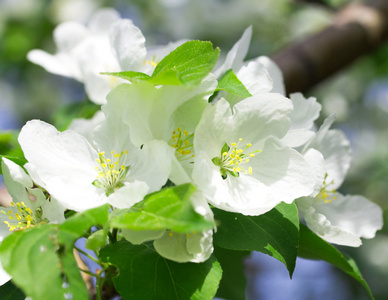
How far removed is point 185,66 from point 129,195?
28 cm

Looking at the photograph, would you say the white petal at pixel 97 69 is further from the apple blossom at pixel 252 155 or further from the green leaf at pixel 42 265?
the green leaf at pixel 42 265

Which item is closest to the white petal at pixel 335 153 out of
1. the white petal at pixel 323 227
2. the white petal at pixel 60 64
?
the white petal at pixel 323 227

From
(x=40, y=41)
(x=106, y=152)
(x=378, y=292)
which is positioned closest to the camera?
(x=106, y=152)

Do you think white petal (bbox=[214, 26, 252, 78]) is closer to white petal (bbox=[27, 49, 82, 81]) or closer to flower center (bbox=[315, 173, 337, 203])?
flower center (bbox=[315, 173, 337, 203])

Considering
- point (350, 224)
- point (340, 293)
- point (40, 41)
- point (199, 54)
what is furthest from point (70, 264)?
point (40, 41)

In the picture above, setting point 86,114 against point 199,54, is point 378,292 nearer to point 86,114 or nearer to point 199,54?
point 86,114

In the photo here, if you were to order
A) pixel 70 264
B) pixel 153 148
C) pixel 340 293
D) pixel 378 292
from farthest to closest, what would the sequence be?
pixel 378 292 < pixel 340 293 < pixel 153 148 < pixel 70 264

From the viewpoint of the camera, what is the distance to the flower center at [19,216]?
44.3 inches

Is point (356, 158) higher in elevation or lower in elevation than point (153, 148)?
lower

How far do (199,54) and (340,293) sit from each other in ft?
11.4

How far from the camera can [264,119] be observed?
3.64 feet

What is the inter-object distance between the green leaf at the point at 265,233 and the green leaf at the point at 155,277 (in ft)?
0.21

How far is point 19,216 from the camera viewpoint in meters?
1.13

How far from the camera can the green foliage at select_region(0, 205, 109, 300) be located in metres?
0.81
